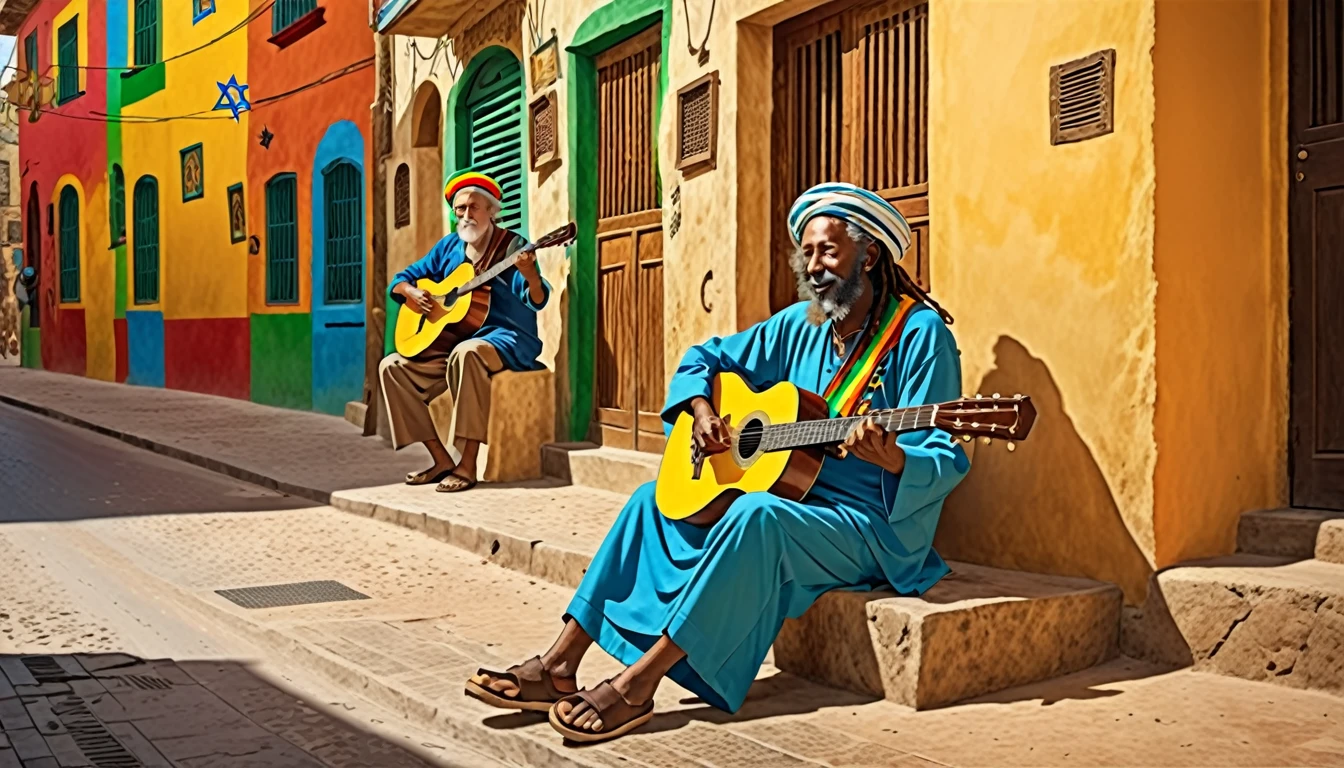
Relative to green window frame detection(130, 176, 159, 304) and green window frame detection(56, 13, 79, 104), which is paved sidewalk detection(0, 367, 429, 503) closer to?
green window frame detection(130, 176, 159, 304)

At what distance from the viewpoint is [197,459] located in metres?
10.7

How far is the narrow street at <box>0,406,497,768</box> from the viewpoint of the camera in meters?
3.93

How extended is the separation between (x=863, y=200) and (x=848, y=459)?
2.67ft

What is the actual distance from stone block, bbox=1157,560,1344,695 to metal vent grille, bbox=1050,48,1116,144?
1443 mm

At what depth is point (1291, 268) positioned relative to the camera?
457cm

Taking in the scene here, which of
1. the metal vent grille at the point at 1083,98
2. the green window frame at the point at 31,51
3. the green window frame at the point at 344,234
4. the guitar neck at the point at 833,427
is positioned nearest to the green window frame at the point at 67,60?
the green window frame at the point at 31,51

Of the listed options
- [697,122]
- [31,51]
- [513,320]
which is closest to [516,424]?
[513,320]

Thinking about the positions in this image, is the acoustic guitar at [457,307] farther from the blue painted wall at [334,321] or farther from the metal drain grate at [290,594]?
the blue painted wall at [334,321]

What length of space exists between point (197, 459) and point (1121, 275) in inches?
318

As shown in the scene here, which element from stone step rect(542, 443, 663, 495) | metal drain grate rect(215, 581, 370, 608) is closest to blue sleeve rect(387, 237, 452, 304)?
stone step rect(542, 443, 663, 495)

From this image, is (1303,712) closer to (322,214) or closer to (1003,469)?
(1003,469)

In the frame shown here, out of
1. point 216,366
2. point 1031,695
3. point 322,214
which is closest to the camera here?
point 1031,695

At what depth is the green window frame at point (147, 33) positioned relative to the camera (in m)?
19.3

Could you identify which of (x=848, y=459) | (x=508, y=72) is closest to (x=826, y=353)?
(x=848, y=459)
